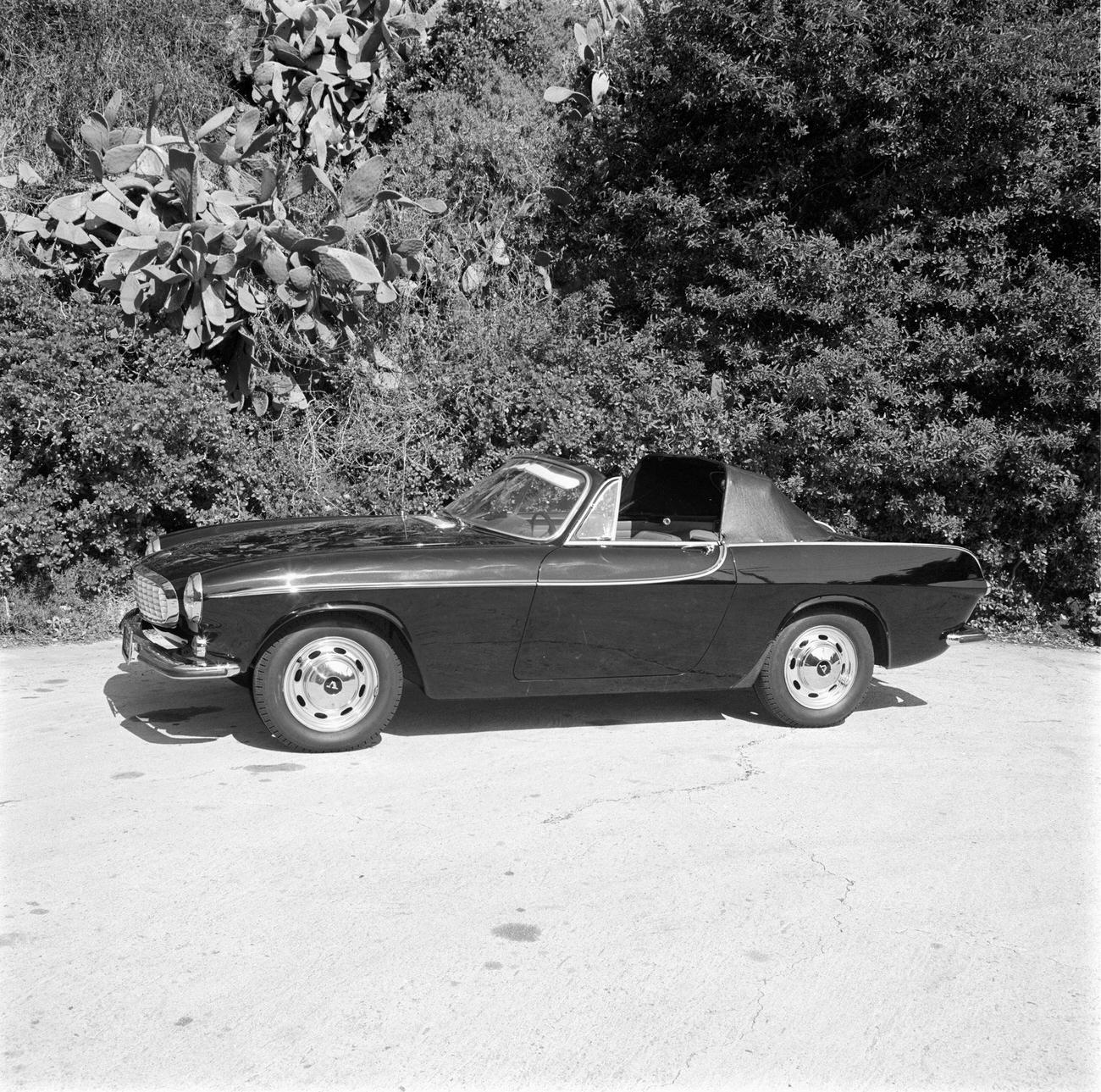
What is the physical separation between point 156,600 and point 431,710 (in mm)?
1592

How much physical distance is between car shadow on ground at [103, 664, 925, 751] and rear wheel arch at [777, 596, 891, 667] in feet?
1.69

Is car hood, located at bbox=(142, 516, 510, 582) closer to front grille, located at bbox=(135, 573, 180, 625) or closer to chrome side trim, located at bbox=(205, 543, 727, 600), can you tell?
front grille, located at bbox=(135, 573, 180, 625)

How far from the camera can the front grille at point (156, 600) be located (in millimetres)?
5355

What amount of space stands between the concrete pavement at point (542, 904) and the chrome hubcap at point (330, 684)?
22cm

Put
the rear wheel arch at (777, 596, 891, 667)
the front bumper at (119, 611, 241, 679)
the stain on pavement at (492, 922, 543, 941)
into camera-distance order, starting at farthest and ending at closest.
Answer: the rear wheel arch at (777, 596, 891, 667) → the front bumper at (119, 611, 241, 679) → the stain on pavement at (492, 922, 543, 941)

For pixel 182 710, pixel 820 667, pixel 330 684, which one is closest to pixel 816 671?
pixel 820 667

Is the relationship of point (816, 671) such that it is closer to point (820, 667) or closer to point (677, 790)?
point (820, 667)

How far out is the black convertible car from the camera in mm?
5281

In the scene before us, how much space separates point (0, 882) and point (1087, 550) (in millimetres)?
8180

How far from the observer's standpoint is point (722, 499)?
625 cm

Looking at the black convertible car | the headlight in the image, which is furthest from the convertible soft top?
the headlight

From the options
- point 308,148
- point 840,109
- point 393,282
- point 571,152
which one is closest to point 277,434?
point 393,282

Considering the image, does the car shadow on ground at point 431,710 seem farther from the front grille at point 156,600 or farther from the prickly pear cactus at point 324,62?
the prickly pear cactus at point 324,62

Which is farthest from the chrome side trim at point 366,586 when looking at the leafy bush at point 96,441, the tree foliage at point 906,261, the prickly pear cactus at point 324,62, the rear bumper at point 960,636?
the prickly pear cactus at point 324,62
